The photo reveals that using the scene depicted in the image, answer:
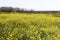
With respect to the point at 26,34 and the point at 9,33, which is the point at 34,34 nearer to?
the point at 26,34

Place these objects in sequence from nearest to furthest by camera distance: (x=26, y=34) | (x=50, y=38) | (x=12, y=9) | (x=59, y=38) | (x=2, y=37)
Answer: (x=2, y=37) < (x=26, y=34) < (x=50, y=38) < (x=59, y=38) < (x=12, y=9)

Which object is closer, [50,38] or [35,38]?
[35,38]

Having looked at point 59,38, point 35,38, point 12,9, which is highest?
point 35,38

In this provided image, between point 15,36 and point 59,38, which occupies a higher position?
point 15,36

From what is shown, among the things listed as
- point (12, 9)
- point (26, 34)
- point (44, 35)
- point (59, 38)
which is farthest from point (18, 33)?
point (12, 9)

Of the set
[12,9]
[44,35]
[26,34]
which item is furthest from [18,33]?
[12,9]

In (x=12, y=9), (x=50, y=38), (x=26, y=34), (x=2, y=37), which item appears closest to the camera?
(x=2, y=37)

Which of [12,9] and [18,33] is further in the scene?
[12,9]

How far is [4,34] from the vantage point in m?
9.52

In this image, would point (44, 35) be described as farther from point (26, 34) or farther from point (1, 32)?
point (1, 32)

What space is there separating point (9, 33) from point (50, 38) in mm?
1951

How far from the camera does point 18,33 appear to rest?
968 cm

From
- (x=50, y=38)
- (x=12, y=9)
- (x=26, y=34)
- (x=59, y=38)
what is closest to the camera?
(x=26, y=34)

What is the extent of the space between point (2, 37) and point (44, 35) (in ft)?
7.42
